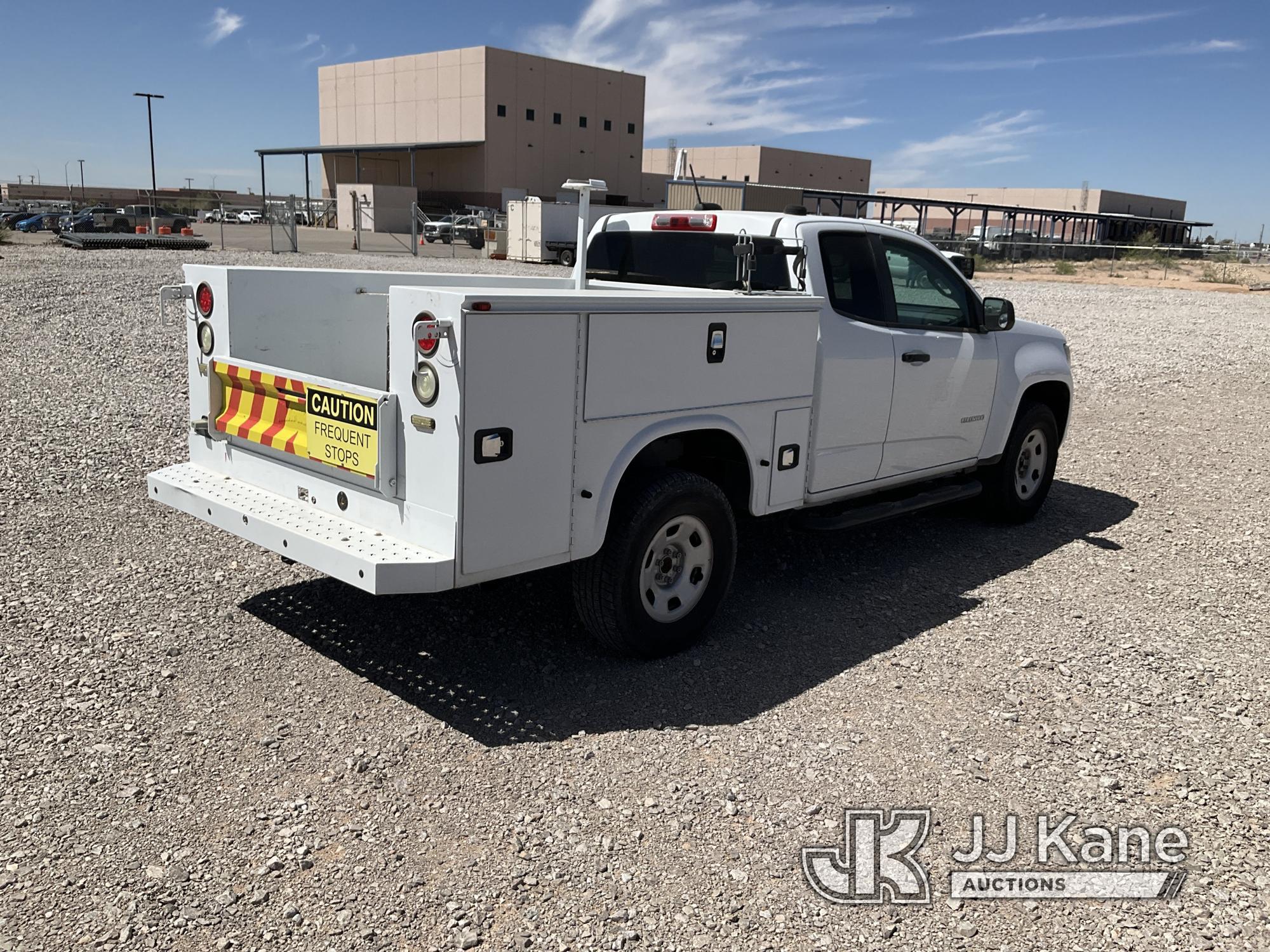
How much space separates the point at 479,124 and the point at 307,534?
67.7 m

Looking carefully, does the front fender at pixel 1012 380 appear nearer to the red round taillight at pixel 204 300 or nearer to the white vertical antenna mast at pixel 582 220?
the white vertical antenna mast at pixel 582 220

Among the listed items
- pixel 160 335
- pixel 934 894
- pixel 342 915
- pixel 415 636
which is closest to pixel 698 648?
pixel 415 636

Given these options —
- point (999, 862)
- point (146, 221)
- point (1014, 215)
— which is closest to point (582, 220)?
point (999, 862)

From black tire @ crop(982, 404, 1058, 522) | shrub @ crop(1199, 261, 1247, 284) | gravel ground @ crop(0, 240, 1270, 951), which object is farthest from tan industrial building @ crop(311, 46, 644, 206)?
gravel ground @ crop(0, 240, 1270, 951)

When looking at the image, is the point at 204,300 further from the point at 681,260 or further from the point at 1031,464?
the point at 1031,464

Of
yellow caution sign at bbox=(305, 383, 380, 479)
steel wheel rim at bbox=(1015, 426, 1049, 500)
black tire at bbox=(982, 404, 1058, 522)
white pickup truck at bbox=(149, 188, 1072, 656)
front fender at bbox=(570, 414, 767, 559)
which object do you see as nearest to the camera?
white pickup truck at bbox=(149, 188, 1072, 656)

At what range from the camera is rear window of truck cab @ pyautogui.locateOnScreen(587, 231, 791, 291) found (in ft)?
18.3

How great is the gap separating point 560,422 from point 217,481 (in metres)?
1.87

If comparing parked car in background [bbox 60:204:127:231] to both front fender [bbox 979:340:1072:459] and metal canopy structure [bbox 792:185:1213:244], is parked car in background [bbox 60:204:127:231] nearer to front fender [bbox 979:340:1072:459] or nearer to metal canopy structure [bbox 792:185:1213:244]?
metal canopy structure [bbox 792:185:1213:244]

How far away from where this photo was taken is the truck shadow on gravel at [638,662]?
4.45 m

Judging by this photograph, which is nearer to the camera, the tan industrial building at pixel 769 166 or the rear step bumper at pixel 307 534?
the rear step bumper at pixel 307 534

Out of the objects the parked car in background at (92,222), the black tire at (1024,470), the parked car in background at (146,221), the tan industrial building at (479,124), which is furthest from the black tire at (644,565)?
the tan industrial building at (479,124)

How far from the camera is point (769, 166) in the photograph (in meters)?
96.1

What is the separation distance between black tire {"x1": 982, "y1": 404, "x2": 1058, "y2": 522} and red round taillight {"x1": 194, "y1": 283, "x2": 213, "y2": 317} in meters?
5.17
